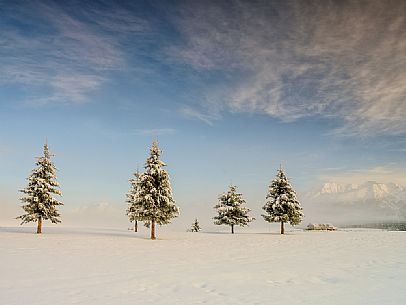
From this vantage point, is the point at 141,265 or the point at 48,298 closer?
the point at 48,298

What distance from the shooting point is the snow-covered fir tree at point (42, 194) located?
1508 inches

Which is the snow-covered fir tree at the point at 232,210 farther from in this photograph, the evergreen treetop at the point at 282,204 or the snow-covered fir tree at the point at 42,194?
the snow-covered fir tree at the point at 42,194

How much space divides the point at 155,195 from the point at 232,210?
2167cm

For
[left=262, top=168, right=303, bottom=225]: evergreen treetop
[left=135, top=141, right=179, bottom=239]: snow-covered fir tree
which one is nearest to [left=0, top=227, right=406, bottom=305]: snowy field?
[left=135, top=141, right=179, bottom=239]: snow-covered fir tree

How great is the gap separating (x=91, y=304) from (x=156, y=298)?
1.93 meters

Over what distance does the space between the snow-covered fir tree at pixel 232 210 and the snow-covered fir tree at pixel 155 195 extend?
19271 millimetres

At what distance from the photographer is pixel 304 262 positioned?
56.2 ft

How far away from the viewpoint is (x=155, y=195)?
39.1 metres

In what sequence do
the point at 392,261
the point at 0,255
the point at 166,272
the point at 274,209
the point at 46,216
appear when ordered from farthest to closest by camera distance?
the point at 274,209, the point at 46,216, the point at 0,255, the point at 392,261, the point at 166,272

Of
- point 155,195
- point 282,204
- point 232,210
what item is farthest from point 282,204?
point 155,195

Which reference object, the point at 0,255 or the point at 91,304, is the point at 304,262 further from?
the point at 0,255

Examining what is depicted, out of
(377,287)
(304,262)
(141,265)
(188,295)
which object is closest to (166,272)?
(141,265)

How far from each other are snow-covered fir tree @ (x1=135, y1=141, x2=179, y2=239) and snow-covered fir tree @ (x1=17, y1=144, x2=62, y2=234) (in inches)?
408

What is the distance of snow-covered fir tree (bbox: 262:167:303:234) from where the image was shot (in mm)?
51094
